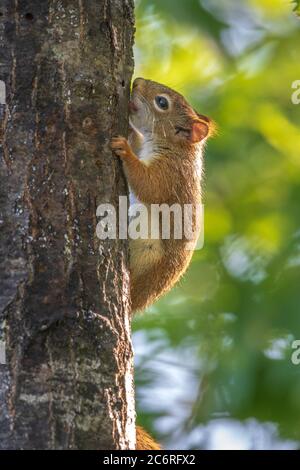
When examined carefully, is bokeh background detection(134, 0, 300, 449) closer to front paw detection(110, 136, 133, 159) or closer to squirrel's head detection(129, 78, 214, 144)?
squirrel's head detection(129, 78, 214, 144)

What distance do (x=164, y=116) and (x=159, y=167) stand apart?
0.55m

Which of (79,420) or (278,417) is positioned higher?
(278,417)

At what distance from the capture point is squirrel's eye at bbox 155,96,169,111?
16.1 feet

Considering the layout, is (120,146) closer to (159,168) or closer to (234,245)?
(159,168)

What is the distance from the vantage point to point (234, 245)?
5.98m

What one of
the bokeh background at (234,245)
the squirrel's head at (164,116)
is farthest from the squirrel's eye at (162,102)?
the bokeh background at (234,245)

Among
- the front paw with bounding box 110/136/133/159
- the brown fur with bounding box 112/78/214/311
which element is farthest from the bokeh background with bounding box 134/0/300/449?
the front paw with bounding box 110/136/133/159

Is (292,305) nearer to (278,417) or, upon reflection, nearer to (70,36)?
(278,417)

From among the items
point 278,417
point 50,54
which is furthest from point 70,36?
point 278,417

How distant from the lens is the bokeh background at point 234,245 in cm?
541

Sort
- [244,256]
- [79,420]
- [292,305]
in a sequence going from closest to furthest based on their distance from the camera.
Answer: [79,420]
[292,305]
[244,256]

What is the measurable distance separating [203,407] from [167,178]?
2.04m

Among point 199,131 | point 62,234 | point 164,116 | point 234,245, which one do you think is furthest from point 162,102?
point 62,234

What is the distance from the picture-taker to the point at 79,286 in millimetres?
2971
